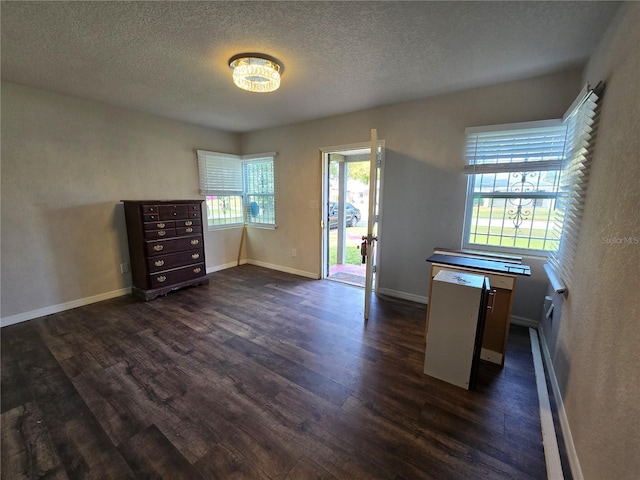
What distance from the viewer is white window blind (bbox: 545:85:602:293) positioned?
1686 mm

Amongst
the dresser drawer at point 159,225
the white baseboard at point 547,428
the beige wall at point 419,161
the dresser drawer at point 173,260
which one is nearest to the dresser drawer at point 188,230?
the dresser drawer at point 159,225

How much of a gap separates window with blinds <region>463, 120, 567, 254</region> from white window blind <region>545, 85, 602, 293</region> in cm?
12

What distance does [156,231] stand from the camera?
10.8 feet

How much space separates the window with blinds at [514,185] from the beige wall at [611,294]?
759 mm

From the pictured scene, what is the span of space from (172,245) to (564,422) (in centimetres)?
406

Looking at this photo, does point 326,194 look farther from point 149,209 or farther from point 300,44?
point 149,209

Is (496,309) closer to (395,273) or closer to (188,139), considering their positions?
(395,273)

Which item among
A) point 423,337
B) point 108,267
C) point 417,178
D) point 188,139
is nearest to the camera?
point 423,337

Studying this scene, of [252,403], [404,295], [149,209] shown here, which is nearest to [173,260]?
[149,209]

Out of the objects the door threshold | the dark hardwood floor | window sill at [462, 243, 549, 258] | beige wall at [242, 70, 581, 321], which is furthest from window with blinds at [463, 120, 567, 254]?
the door threshold

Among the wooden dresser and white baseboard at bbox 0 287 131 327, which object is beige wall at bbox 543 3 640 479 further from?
white baseboard at bbox 0 287 131 327

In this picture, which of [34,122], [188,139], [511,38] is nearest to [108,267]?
[34,122]

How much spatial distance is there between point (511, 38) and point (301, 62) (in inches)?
59.7

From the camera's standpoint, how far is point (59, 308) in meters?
2.98
